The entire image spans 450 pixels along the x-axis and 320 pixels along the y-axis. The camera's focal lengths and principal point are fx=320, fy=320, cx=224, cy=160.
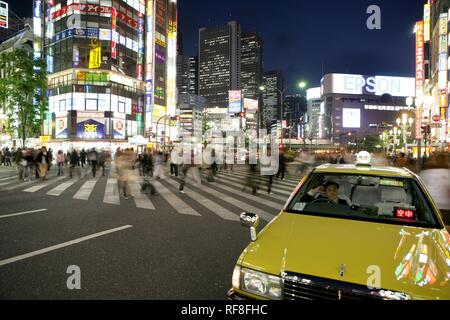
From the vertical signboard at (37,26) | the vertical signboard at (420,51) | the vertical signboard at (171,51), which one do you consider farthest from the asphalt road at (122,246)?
the vertical signboard at (171,51)

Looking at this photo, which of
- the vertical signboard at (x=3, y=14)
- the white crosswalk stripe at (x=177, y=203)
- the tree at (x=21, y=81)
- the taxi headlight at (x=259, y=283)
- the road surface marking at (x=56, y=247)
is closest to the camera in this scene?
the taxi headlight at (x=259, y=283)

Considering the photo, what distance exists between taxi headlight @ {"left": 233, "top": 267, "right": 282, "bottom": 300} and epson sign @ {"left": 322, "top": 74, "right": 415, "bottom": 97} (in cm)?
11722

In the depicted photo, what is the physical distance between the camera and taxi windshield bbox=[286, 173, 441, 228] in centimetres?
331

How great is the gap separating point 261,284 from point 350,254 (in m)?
0.73

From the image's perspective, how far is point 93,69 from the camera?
50.2m

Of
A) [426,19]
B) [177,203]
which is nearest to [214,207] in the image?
[177,203]

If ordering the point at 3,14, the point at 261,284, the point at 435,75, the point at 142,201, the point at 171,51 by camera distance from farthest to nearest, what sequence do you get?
the point at 171,51 → the point at 435,75 → the point at 3,14 → the point at 142,201 → the point at 261,284

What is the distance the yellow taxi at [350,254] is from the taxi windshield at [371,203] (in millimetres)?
11

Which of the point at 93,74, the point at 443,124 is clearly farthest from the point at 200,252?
the point at 93,74

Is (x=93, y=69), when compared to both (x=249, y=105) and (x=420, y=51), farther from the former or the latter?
(x=420, y=51)

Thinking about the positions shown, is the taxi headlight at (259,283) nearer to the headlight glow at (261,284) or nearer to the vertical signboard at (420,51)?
the headlight glow at (261,284)

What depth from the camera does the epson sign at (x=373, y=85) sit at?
344 ft

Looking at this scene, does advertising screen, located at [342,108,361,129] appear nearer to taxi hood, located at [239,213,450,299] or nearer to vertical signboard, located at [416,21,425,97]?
vertical signboard, located at [416,21,425,97]
